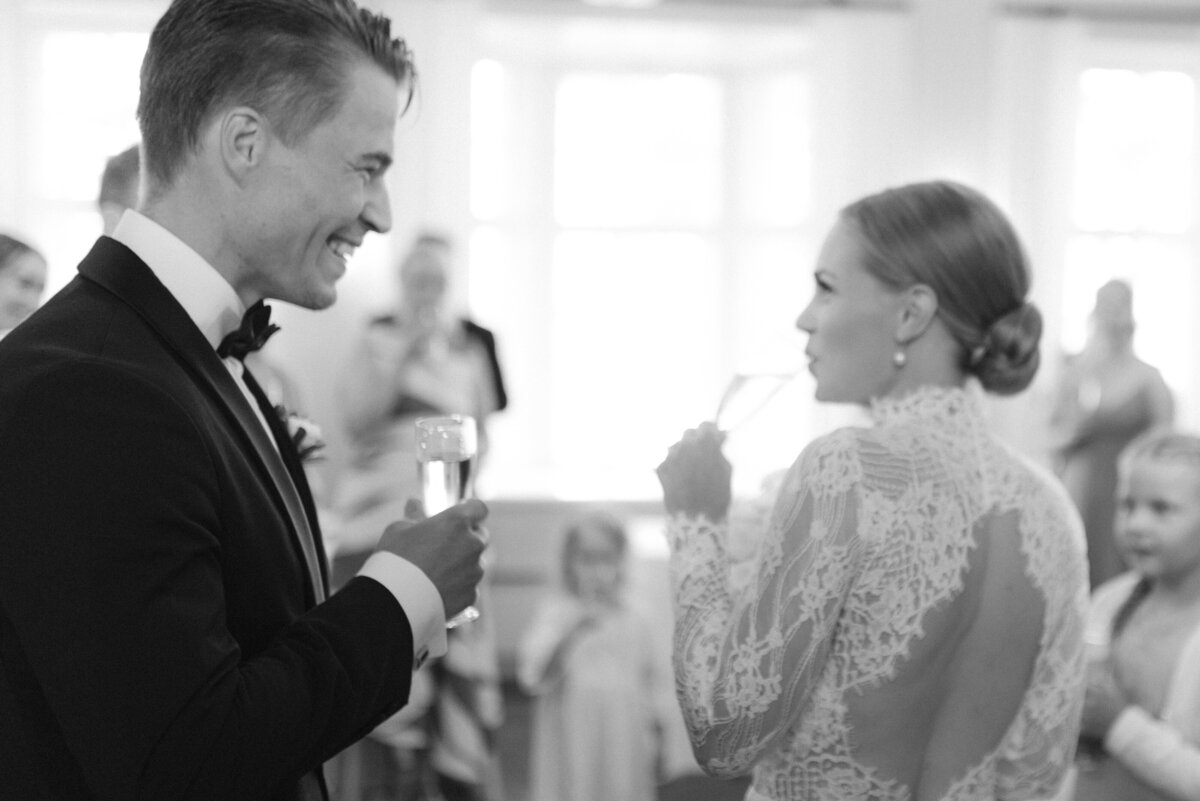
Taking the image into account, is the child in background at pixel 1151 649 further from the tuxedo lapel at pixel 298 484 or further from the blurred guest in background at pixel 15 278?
the blurred guest in background at pixel 15 278

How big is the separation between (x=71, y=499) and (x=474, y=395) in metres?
3.56

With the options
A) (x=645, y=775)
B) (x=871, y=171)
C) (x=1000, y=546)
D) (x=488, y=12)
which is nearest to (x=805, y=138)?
(x=871, y=171)

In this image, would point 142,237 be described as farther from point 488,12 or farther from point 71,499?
point 488,12

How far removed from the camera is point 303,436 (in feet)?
4.75

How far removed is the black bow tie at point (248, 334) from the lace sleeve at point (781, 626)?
0.61m

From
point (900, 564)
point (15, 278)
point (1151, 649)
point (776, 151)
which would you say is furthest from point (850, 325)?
point (776, 151)

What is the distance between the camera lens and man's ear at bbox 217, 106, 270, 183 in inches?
46.6

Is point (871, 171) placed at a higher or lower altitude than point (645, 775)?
higher

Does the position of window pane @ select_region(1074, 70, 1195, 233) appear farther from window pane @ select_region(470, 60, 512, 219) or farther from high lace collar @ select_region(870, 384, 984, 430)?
high lace collar @ select_region(870, 384, 984, 430)

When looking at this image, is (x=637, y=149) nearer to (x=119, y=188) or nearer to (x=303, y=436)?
(x=119, y=188)

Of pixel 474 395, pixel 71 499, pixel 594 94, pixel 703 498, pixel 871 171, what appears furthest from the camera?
pixel 594 94

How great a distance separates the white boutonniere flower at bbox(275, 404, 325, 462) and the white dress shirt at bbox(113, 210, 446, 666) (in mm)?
216

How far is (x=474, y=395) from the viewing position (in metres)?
4.55

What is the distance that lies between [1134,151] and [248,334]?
5822mm
